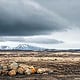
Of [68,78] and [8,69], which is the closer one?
[68,78]

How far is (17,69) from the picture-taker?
51.2 m

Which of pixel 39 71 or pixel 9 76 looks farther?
pixel 39 71

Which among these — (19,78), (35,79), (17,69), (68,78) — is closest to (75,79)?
(68,78)

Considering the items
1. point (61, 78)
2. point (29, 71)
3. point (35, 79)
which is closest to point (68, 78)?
point (61, 78)

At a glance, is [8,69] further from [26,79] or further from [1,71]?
[26,79]

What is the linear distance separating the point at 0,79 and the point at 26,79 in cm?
381

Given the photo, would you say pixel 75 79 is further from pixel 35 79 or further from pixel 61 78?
pixel 35 79

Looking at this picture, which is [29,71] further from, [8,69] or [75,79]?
[75,79]

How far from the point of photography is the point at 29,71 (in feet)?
166

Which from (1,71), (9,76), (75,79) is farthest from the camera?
(1,71)

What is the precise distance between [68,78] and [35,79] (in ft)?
16.5

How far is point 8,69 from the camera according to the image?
52.0 m

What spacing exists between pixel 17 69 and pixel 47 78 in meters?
8.57

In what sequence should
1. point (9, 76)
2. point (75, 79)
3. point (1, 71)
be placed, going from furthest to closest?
point (1, 71), point (9, 76), point (75, 79)
